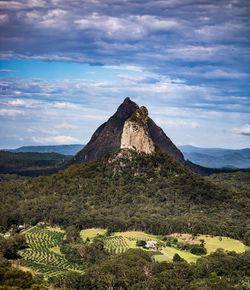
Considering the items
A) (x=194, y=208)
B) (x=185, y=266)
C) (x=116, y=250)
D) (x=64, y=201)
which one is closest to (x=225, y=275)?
(x=185, y=266)

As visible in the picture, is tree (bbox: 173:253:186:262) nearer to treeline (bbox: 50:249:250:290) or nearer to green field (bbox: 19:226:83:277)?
treeline (bbox: 50:249:250:290)

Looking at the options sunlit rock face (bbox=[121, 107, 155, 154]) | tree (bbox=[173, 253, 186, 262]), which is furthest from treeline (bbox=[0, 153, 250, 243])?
tree (bbox=[173, 253, 186, 262])

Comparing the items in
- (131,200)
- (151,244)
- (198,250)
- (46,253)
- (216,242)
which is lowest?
(46,253)

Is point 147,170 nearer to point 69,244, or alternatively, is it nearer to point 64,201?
point 64,201

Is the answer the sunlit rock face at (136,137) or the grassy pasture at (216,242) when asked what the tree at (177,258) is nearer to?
the grassy pasture at (216,242)

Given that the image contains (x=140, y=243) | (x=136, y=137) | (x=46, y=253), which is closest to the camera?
(x=46, y=253)

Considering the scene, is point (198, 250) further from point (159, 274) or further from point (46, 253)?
point (46, 253)

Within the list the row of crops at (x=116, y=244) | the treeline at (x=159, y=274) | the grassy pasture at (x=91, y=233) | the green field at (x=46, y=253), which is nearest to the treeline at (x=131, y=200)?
the grassy pasture at (x=91, y=233)

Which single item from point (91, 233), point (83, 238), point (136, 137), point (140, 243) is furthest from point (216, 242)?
point (136, 137)
